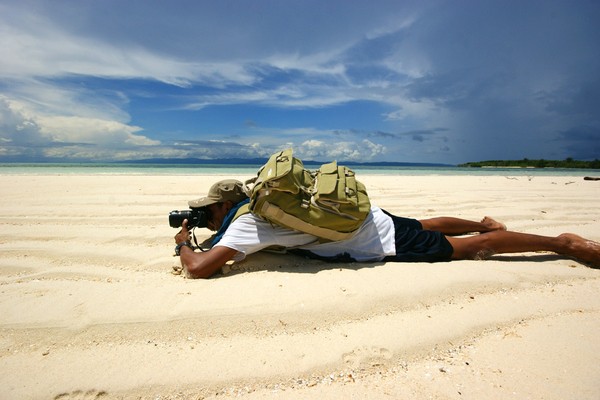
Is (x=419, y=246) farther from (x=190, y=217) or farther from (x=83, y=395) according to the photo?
(x=83, y=395)

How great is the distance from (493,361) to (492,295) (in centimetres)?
67

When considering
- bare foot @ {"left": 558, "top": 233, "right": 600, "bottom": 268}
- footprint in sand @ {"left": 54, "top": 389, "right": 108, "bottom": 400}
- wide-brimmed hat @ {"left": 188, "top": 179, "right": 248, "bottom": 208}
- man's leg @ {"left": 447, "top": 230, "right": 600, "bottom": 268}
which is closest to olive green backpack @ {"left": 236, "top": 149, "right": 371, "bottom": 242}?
wide-brimmed hat @ {"left": 188, "top": 179, "right": 248, "bottom": 208}

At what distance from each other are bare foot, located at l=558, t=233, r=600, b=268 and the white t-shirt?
139 cm

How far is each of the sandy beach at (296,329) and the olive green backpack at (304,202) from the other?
0.33m

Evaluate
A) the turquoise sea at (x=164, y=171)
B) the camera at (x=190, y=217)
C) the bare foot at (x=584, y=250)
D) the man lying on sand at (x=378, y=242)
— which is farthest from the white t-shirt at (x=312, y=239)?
the turquoise sea at (x=164, y=171)

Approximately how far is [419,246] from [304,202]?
1037 millimetres

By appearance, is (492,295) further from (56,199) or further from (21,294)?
(56,199)

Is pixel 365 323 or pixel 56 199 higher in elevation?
pixel 56 199

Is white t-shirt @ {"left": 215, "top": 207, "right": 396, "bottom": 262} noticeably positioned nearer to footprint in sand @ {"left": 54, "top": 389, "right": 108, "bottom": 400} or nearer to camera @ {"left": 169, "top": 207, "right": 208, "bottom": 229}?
camera @ {"left": 169, "top": 207, "right": 208, "bottom": 229}

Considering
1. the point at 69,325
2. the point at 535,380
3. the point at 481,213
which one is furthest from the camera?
the point at 481,213

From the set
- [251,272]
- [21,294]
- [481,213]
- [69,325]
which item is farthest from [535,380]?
[481,213]

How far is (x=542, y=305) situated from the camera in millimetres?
1781

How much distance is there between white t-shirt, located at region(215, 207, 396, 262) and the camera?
219cm

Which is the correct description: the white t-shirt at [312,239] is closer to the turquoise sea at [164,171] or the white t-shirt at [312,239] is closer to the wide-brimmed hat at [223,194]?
the wide-brimmed hat at [223,194]
